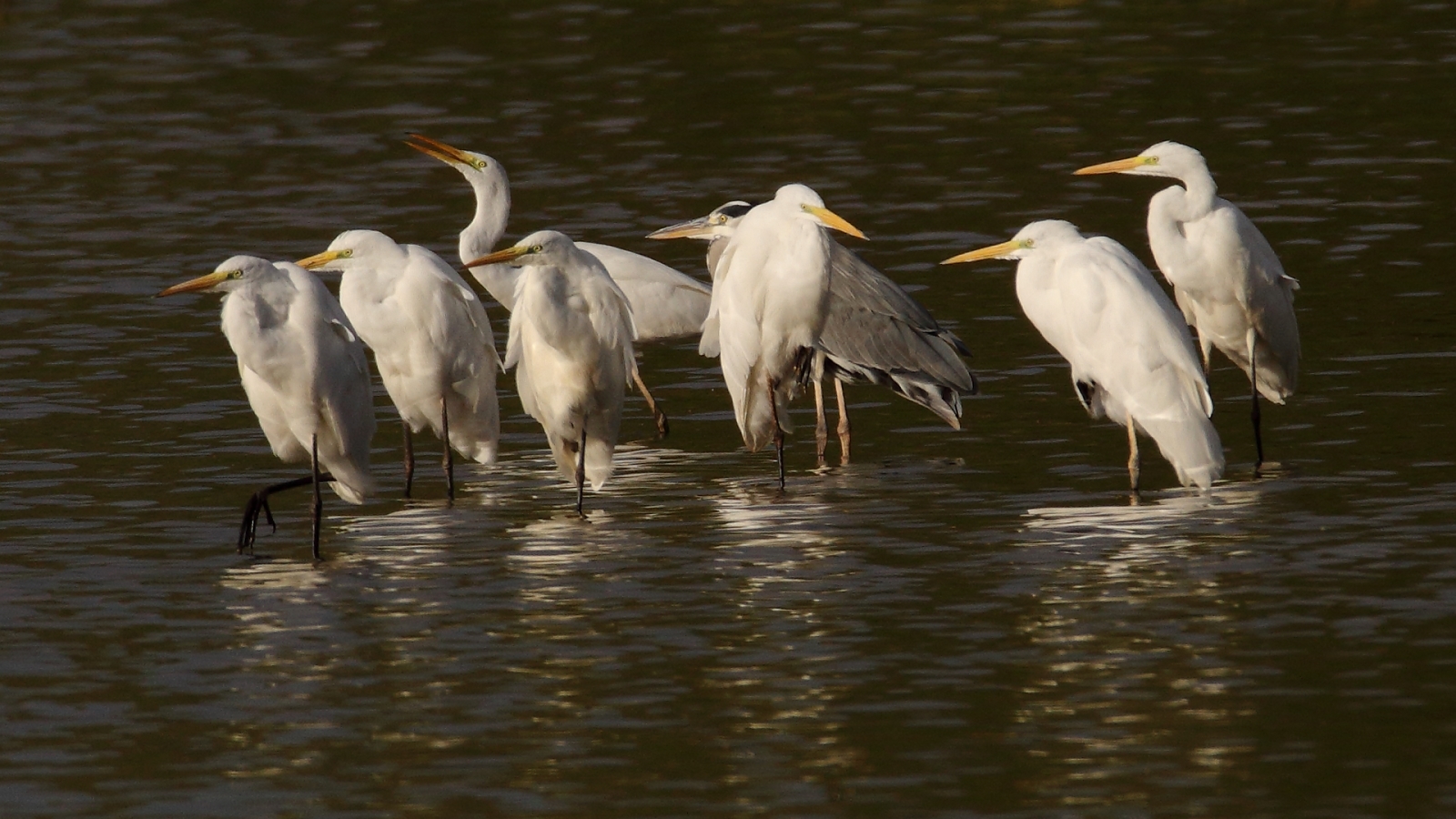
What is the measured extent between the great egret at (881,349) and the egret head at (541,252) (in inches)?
60.4

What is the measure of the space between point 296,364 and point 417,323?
1.23 m

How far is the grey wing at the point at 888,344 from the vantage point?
1224cm

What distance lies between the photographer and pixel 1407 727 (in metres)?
7.36

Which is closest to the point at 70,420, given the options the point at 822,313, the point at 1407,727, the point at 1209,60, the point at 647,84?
the point at 822,313

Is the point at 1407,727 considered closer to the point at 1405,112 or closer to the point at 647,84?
the point at 1405,112

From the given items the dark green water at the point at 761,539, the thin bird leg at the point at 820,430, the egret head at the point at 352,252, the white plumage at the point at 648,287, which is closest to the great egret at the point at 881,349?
the thin bird leg at the point at 820,430

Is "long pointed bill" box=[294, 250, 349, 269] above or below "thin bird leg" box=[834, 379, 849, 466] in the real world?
above

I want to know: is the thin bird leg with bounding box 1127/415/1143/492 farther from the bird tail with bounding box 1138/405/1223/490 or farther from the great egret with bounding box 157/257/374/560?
the great egret with bounding box 157/257/374/560

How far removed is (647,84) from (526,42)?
3030 millimetres

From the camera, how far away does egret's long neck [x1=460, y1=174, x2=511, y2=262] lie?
1265 centimetres

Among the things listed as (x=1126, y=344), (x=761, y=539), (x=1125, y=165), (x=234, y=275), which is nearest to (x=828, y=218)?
(x=1126, y=344)

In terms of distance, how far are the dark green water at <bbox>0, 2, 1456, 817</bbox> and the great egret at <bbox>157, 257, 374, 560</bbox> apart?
0.44 meters

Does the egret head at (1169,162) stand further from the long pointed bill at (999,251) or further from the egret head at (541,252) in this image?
the egret head at (541,252)

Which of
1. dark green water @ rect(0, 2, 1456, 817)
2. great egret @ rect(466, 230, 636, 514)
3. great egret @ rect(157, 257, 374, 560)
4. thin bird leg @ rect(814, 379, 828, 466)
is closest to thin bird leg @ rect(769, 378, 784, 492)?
dark green water @ rect(0, 2, 1456, 817)
